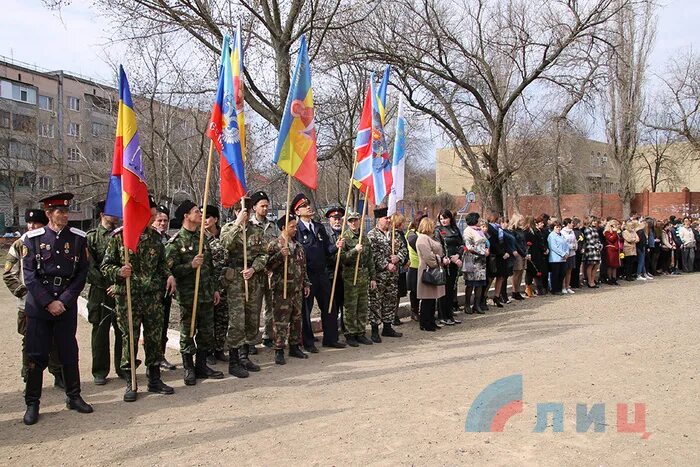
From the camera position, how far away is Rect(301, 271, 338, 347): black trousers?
792cm

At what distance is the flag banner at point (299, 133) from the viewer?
749cm

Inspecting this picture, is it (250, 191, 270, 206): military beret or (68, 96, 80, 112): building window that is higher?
(68, 96, 80, 112): building window

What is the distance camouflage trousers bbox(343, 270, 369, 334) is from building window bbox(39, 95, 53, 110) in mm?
48585

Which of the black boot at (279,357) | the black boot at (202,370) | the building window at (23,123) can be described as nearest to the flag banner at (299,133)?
the black boot at (279,357)

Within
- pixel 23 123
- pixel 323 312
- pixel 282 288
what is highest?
pixel 23 123

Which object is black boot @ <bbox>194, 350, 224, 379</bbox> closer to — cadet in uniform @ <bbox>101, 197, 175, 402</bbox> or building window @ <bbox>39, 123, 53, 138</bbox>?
cadet in uniform @ <bbox>101, 197, 175, 402</bbox>

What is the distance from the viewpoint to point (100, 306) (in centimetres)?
659

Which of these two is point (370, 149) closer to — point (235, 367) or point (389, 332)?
point (389, 332)

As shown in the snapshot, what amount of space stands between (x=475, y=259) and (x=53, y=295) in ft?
24.4

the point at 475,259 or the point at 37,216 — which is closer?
the point at 37,216

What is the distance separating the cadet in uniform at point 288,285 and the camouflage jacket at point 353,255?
2.86 ft

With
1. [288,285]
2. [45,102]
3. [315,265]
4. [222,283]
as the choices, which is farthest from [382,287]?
[45,102]

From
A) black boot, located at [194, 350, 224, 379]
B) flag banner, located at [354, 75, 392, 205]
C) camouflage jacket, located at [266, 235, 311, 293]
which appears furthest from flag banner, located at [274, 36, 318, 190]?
black boot, located at [194, 350, 224, 379]

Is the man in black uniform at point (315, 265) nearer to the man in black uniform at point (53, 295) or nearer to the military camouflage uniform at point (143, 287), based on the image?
the military camouflage uniform at point (143, 287)
